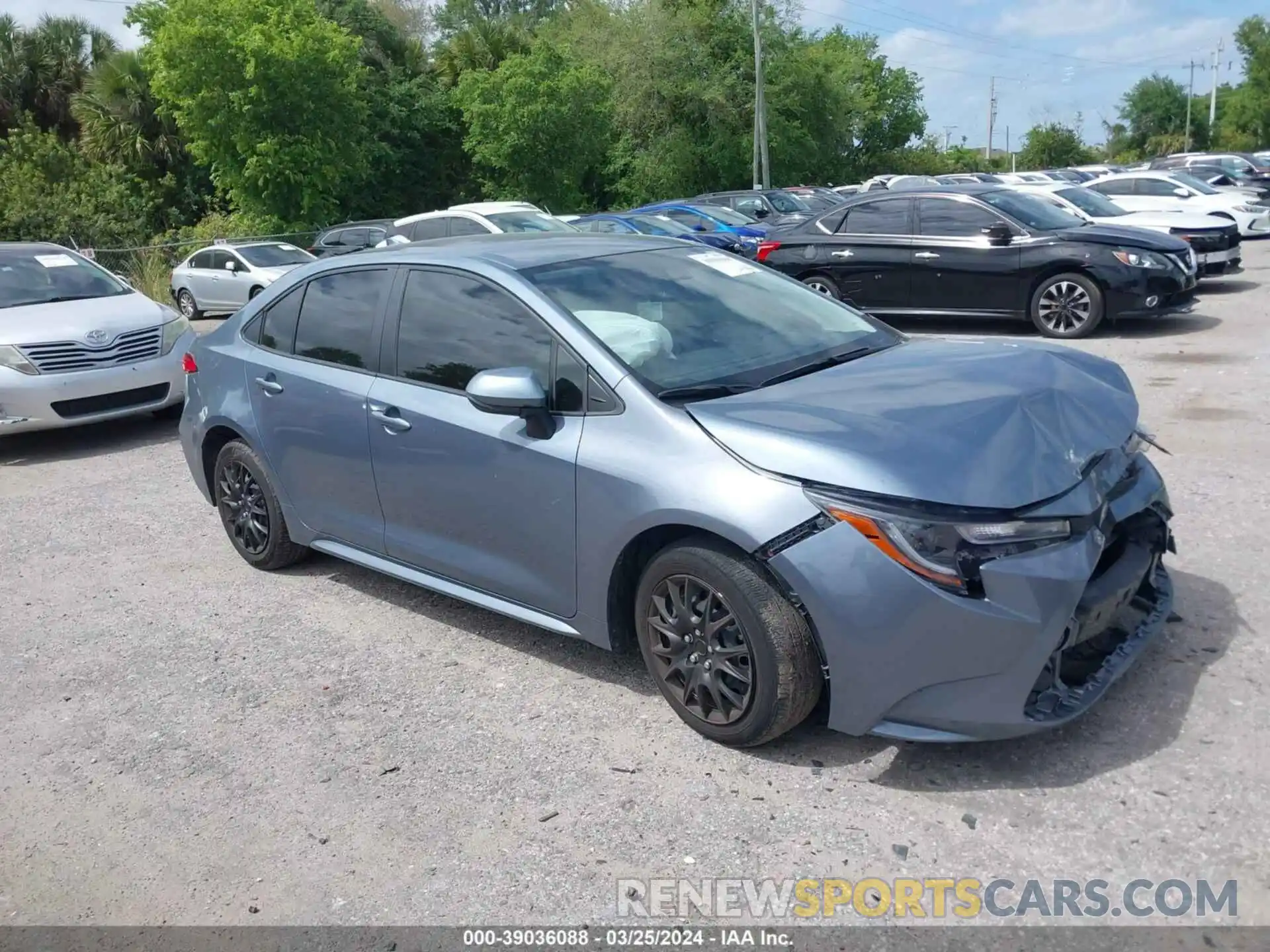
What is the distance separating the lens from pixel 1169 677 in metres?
3.95

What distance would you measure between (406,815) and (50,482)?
5869 millimetres

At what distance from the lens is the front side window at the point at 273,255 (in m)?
18.9

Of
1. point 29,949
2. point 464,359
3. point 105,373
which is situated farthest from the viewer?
point 105,373

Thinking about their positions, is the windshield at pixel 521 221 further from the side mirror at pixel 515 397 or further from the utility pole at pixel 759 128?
the utility pole at pixel 759 128

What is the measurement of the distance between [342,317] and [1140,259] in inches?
345

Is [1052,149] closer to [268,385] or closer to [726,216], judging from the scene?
[726,216]

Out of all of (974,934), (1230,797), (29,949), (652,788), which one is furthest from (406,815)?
(1230,797)

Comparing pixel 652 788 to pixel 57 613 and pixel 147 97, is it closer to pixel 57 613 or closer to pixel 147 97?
pixel 57 613

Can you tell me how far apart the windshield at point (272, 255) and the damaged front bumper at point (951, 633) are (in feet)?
56.1

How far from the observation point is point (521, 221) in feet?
59.7

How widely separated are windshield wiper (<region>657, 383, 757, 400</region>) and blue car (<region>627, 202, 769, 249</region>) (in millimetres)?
17287

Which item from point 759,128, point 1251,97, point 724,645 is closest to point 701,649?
point 724,645

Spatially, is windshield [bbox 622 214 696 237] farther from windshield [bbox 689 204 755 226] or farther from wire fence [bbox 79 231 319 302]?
wire fence [bbox 79 231 319 302]

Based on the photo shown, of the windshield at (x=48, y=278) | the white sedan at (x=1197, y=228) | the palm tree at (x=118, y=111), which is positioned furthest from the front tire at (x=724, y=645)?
the palm tree at (x=118, y=111)
